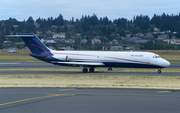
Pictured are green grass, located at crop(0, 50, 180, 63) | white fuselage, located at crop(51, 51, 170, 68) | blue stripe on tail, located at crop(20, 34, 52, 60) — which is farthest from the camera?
green grass, located at crop(0, 50, 180, 63)

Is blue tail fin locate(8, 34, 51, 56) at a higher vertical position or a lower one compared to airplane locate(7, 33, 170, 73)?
higher

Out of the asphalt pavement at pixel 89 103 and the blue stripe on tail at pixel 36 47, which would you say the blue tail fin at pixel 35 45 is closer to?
the blue stripe on tail at pixel 36 47

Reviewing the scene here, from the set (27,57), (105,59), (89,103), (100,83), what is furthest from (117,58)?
(27,57)

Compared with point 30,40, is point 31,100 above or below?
below

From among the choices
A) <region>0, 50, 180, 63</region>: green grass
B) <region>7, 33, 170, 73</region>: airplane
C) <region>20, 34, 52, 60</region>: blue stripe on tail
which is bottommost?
<region>0, 50, 180, 63</region>: green grass

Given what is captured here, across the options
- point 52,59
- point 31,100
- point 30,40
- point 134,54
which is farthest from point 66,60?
point 31,100

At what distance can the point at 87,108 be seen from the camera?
12.6m

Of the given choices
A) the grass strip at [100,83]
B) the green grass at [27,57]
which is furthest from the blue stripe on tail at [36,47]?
the green grass at [27,57]

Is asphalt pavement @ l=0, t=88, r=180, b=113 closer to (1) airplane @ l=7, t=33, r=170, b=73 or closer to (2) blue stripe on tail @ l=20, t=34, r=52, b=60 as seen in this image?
(1) airplane @ l=7, t=33, r=170, b=73

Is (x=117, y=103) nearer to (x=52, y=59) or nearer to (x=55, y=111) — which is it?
(x=55, y=111)

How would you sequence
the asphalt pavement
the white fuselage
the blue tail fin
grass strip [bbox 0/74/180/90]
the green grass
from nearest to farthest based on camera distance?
1. the asphalt pavement
2. grass strip [bbox 0/74/180/90]
3. the white fuselage
4. the blue tail fin
5. the green grass

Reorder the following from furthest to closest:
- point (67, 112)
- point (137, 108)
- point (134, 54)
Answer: point (134, 54) < point (137, 108) < point (67, 112)

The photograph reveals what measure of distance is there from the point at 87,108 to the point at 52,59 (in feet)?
81.6

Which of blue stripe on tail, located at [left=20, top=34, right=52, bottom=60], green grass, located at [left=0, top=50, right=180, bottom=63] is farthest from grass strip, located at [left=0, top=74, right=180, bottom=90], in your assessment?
green grass, located at [left=0, top=50, right=180, bottom=63]
